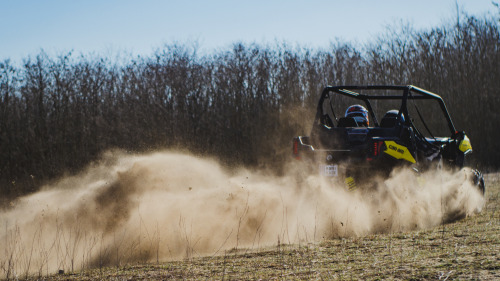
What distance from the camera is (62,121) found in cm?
1875

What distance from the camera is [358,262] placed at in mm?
4387

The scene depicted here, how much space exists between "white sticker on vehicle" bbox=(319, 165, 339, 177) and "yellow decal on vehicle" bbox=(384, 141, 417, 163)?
0.75m

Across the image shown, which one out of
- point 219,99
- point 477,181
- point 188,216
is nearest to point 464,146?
point 477,181

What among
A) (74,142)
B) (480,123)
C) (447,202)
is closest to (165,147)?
(74,142)

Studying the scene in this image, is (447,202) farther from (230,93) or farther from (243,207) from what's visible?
(230,93)

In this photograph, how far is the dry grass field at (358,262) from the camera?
3844 millimetres

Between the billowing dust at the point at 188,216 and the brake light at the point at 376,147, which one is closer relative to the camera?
the billowing dust at the point at 188,216

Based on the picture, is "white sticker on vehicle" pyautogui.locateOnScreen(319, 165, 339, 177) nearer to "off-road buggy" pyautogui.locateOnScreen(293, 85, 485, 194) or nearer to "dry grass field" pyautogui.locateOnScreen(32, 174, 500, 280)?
"off-road buggy" pyautogui.locateOnScreen(293, 85, 485, 194)

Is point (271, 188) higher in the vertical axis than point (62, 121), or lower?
lower

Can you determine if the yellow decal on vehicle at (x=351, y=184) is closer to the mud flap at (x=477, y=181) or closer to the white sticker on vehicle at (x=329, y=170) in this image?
the white sticker on vehicle at (x=329, y=170)

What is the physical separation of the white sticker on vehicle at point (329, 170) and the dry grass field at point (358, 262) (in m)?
0.99

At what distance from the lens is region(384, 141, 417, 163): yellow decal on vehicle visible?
597 cm

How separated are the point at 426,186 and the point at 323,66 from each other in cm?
1905

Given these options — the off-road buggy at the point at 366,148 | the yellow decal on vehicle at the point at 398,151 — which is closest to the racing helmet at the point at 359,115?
the off-road buggy at the point at 366,148
